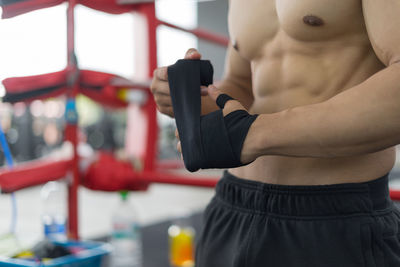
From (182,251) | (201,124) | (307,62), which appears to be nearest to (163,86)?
(201,124)

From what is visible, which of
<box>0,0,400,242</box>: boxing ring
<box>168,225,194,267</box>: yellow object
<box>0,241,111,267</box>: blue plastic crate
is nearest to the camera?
<box>0,241,111,267</box>: blue plastic crate

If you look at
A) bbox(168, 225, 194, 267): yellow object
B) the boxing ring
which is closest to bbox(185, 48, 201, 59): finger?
the boxing ring

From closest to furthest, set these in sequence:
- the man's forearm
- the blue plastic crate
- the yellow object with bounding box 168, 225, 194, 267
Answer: the man's forearm, the blue plastic crate, the yellow object with bounding box 168, 225, 194, 267

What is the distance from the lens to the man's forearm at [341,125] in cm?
52

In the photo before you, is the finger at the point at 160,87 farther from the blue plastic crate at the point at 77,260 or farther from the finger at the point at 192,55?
the blue plastic crate at the point at 77,260

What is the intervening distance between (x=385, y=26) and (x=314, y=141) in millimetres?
175

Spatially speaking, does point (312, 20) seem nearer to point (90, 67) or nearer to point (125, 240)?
point (90, 67)

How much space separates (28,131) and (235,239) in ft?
21.2

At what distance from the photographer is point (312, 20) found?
0.64 meters

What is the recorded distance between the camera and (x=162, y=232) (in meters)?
2.75

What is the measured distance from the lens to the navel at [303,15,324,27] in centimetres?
63

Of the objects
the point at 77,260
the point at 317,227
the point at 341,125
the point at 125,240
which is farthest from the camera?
the point at 125,240

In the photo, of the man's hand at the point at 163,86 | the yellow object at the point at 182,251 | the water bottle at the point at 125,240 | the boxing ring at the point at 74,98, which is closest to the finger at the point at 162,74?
the man's hand at the point at 163,86

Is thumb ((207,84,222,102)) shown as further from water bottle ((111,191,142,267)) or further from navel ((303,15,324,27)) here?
water bottle ((111,191,142,267))
